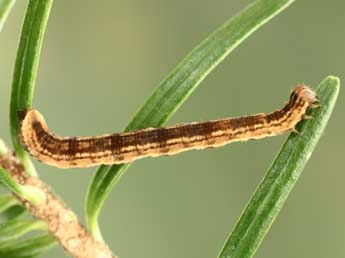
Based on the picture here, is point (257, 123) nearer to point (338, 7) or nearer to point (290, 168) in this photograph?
point (290, 168)

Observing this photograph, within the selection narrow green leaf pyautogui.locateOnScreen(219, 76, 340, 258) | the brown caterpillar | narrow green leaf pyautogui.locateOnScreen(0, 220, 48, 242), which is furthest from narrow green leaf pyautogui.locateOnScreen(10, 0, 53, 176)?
narrow green leaf pyautogui.locateOnScreen(219, 76, 340, 258)

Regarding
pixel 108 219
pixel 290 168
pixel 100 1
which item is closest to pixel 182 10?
pixel 100 1

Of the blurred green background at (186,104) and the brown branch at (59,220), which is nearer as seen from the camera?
the brown branch at (59,220)

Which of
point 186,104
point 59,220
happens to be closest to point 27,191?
point 59,220

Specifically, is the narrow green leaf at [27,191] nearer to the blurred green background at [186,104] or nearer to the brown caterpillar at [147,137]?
the brown caterpillar at [147,137]

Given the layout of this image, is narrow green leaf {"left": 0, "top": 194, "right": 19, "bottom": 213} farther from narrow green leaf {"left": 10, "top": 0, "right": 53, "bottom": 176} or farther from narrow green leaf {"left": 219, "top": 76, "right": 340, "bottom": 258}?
narrow green leaf {"left": 219, "top": 76, "right": 340, "bottom": 258}

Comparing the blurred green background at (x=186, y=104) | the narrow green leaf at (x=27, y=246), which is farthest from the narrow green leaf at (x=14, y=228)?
the blurred green background at (x=186, y=104)
